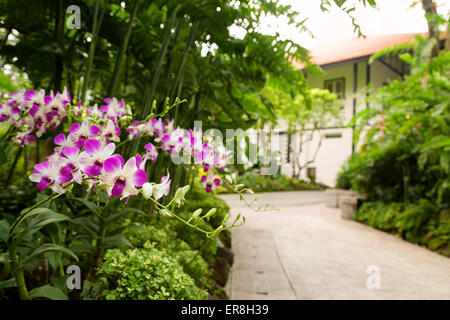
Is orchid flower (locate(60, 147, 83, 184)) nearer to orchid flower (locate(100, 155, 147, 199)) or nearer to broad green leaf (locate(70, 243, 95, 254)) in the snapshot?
orchid flower (locate(100, 155, 147, 199))

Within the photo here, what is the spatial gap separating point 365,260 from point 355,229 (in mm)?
1470

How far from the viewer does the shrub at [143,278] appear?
2.43 ft

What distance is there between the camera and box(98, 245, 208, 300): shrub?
742 mm

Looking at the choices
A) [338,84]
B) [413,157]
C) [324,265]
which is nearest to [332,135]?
[338,84]

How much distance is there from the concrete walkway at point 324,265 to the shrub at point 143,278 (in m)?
0.60

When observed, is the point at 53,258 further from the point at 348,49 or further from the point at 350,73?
the point at 350,73

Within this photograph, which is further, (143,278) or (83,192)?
(83,192)

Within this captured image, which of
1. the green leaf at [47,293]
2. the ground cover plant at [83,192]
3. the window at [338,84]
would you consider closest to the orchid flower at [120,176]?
the ground cover plant at [83,192]

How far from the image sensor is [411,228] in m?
2.40

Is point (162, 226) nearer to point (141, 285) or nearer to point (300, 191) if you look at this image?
point (141, 285)

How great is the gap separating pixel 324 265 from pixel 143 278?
128cm

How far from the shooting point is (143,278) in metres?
0.78

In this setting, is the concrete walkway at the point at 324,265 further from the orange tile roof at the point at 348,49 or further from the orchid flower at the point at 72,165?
the orange tile roof at the point at 348,49
